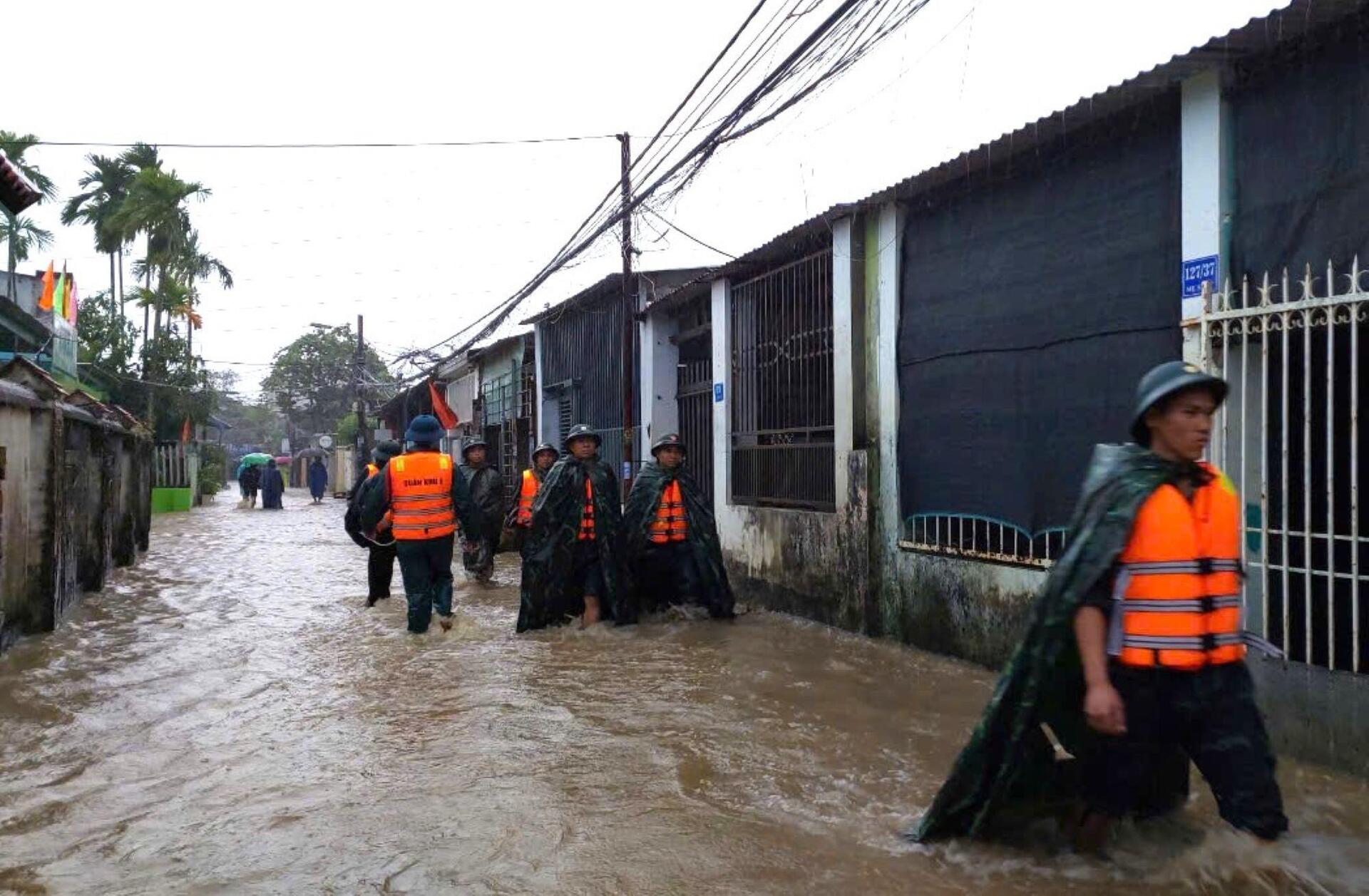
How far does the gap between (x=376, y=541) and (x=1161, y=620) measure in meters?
7.47

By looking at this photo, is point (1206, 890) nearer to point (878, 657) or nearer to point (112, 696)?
point (878, 657)

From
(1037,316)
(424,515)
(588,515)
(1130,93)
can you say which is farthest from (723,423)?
(1130,93)

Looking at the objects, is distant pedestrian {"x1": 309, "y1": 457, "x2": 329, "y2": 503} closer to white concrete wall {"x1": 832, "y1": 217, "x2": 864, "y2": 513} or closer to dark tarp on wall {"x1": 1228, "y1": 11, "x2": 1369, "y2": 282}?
white concrete wall {"x1": 832, "y1": 217, "x2": 864, "y2": 513}

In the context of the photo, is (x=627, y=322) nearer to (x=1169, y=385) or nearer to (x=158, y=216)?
(x=1169, y=385)

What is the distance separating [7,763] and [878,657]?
200 inches

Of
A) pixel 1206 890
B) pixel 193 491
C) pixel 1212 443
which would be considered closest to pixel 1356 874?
pixel 1206 890

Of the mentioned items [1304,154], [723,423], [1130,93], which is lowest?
[723,423]

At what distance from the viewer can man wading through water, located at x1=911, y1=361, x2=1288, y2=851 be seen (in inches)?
120

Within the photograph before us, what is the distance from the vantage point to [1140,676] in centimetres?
313

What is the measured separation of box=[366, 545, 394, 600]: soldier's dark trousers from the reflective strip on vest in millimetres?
2063

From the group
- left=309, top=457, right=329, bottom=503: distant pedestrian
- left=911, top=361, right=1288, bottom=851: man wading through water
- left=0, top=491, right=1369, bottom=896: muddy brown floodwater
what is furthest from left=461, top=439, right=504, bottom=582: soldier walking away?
left=309, top=457, right=329, bottom=503: distant pedestrian

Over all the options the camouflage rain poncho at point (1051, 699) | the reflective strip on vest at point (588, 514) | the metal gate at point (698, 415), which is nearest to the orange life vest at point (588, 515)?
the reflective strip on vest at point (588, 514)

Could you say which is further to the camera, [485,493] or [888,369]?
[485,493]

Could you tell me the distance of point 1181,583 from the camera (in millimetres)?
3076
